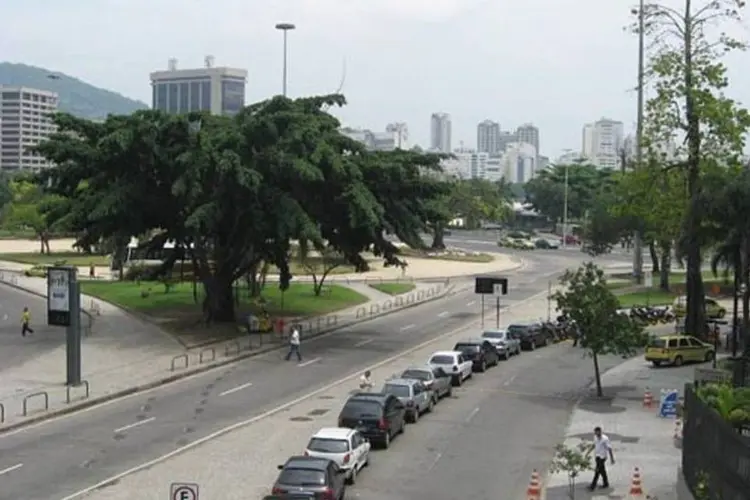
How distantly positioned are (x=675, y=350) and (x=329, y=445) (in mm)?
27835

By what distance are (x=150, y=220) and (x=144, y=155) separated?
12.5ft

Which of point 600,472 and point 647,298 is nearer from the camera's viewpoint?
point 600,472

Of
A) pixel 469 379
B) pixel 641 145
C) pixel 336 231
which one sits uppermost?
pixel 641 145

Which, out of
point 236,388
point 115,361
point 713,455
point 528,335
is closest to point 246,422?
point 236,388

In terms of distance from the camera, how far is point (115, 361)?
153ft

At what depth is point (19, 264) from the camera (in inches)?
4156

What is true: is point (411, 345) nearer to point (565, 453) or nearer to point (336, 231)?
point (336, 231)

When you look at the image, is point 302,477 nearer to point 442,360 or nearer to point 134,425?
point 134,425

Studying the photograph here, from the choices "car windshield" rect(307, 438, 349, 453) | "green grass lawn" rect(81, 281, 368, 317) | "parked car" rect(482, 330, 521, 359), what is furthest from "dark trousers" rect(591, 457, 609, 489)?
"green grass lawn" rect(81, 281, 368, 317)

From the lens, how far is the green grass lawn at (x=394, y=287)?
3376 inches

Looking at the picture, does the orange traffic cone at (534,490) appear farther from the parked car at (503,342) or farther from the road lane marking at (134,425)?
the parked car at (503,342)

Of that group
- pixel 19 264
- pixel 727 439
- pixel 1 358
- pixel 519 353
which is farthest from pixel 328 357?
pixel 19 264

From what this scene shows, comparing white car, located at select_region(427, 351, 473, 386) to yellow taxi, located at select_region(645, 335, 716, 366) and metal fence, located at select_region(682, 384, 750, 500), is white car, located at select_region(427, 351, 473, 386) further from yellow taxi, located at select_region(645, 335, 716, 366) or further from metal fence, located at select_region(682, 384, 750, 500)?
metal fence, located at select_region(682, 384, 750, 500)

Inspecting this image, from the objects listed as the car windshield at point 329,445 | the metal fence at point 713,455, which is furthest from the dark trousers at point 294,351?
the metal fence at point 713,455
